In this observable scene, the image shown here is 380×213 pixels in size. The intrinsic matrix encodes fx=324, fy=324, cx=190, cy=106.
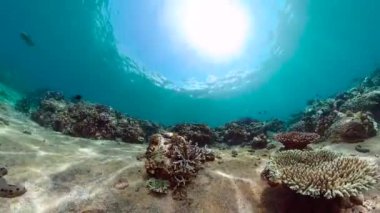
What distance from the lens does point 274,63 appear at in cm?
5625

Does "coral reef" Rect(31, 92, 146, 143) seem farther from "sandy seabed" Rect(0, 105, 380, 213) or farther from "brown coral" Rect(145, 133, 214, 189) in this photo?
"brown coral" Rect(145, 133, 214, 189)

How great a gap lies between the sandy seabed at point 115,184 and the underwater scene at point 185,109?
3cm

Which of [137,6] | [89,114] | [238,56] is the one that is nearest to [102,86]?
[137,6]

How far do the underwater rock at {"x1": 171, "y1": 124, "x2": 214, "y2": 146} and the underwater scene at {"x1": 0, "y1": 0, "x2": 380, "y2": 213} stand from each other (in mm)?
64

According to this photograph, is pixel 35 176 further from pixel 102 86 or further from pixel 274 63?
pixel 102 86

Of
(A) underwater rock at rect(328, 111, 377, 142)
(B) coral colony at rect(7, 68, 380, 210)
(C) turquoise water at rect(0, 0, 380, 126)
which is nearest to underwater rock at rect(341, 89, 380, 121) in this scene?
(B) coral colony at rect(7, 68, 380, 210)

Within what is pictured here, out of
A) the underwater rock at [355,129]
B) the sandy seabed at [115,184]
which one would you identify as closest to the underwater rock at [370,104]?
the underwater rock at [355,129]

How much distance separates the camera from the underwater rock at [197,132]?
37.0 feet

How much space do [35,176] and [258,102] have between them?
76300mm

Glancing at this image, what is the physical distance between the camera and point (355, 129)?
9.05 meters

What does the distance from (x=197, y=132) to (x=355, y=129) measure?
501 cm

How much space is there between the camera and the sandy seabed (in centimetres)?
538

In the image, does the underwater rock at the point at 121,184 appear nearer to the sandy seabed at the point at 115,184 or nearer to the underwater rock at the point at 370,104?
the sandy seabed at the point at 115,184

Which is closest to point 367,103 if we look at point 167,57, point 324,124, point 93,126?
point 324,124
